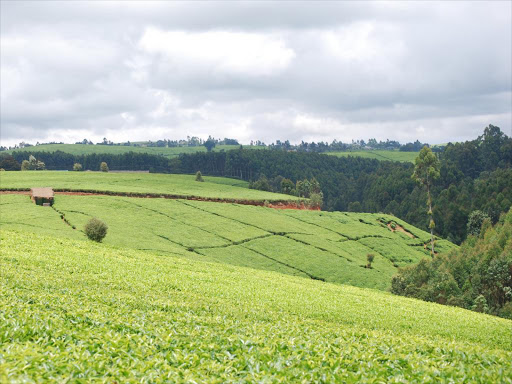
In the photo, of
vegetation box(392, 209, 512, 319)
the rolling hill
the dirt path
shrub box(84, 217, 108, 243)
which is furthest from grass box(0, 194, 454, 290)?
vegetation box(392, 209, 512, 319)

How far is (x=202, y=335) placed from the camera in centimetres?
1627

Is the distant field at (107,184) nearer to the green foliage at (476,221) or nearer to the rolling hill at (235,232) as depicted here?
the rolling hill at (235,232)

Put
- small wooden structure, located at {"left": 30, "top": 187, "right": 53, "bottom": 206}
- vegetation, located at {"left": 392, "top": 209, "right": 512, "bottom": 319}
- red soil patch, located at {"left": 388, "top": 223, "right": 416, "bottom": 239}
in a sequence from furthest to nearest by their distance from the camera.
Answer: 1. red soil patch, located at {"left": 388, "top": 223, "right": 416, "bottom": 239}
2. small wooden structure, located at {"left": 30, "top": 187, "right": 53, "bottom": 206}
3. vegetation, located at {"left": 392, "top": 209, "right": 512, "bottom": 319}

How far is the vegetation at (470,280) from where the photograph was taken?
51.6 m

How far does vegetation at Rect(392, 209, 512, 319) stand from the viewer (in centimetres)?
5156

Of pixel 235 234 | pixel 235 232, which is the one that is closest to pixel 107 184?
pixel 235 232

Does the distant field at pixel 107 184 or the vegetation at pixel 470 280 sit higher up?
the distant field at pixel 107 184

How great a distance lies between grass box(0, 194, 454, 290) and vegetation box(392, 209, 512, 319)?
6.39 meters

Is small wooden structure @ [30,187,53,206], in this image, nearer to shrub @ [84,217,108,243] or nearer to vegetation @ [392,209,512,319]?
shrub @ [84,217,108,243]

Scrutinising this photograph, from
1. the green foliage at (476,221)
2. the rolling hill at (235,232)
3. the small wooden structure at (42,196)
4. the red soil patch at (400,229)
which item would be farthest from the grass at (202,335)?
the green foliage at (476,221)

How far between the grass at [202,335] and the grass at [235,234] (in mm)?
27249

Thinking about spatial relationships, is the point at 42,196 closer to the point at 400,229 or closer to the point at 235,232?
the point at 235,232

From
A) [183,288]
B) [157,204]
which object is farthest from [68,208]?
[183,288]

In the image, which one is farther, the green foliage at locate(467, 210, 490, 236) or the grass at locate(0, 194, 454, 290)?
the green foliage at locate(467, 210, 490, 236)
